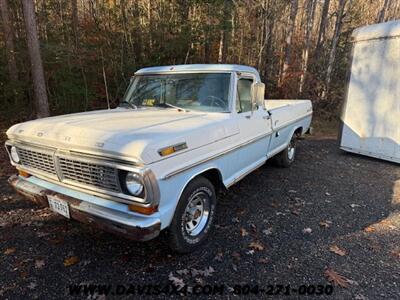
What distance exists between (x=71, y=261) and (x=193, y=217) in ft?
4.47

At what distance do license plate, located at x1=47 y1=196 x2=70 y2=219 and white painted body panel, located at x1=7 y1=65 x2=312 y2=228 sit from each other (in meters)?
0.17

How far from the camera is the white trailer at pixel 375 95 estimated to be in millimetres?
5863

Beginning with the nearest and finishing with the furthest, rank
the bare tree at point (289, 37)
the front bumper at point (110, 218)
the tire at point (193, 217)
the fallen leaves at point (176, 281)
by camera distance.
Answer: the front bumper at point (110, 218)
the fallen leaves at point (176, 281)
the tire at point (193, 217)
the bare tree at point (289, 37)

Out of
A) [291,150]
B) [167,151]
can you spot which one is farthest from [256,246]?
[291,150]

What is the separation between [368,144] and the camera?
21.1 feet

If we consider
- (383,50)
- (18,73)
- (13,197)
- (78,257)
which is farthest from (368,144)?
(18,73)

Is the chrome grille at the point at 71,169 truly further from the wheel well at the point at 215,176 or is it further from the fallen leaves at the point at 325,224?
the fallen leaves at the point at 325,224

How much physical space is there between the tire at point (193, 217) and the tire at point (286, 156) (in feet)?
9.73

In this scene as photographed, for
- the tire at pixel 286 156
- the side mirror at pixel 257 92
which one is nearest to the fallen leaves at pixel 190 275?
the side mirror at pixel 257 92

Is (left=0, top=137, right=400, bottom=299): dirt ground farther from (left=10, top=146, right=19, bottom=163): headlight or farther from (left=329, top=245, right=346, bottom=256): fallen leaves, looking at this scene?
(left=10, top=146, right=19, bottom=163): headlight

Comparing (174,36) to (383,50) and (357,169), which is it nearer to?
(383,50)

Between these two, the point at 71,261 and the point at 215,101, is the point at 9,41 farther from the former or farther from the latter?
the point at 71,261

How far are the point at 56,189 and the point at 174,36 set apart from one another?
31.1 feet

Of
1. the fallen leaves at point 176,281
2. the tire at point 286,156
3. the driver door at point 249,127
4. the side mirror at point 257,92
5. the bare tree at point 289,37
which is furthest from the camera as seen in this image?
the bare tree at point 289,37
